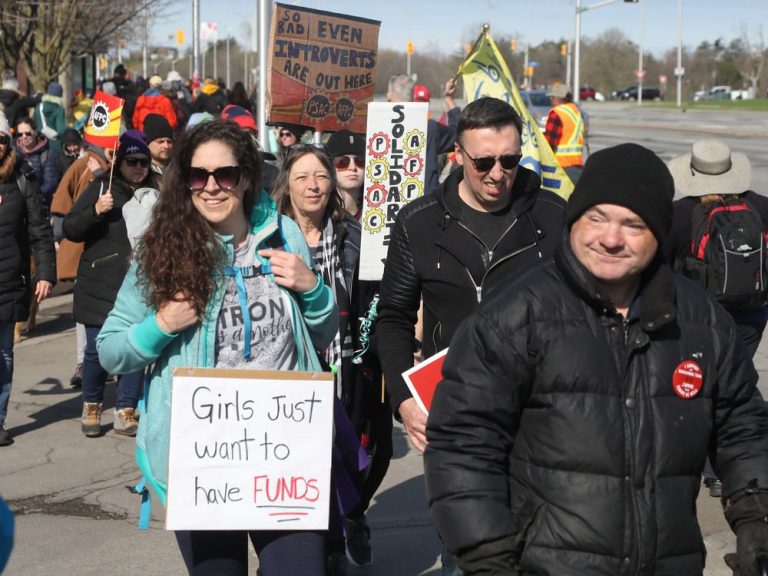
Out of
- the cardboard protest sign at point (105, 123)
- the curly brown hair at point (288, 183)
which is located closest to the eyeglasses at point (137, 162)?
the cardboard protest sign at point (105, 123)

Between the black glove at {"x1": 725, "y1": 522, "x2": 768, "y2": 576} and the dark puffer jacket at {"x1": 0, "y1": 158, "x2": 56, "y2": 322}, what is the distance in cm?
566

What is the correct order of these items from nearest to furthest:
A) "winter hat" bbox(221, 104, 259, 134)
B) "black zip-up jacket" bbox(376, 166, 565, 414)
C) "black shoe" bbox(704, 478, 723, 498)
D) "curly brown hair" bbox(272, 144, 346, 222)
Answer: "black zip-up jacket" bbox(376, 166, 565, 414) < "curly brown hair" bbox(272, 144, 346, 222) < "black shoe" bbox(704, 478, 723, 498) < "winter hat" bbox(221, 104, 259, 134)

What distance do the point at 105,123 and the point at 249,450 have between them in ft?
17.2

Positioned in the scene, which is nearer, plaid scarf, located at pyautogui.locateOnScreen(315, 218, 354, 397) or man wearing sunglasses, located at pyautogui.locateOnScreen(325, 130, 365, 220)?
plaid scarf, located at pyautogui.locateOnScreen(315, 218, 354, 397)

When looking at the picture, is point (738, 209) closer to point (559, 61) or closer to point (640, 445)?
point (640, 445)

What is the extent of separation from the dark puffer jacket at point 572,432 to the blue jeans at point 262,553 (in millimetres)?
848

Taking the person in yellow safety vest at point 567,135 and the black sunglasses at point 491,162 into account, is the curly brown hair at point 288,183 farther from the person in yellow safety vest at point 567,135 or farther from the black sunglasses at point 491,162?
the person in yellow safety vest at point 567,135

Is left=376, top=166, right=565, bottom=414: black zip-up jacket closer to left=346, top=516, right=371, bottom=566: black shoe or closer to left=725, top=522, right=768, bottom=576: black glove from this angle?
left=346, top=516, right=371, bottom=566: black shoe

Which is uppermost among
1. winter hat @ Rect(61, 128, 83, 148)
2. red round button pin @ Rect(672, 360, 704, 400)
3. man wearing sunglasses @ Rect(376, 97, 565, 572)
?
winter hat @ Rect(61, 128, 83, 148)

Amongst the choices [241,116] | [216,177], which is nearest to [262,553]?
[216,177]

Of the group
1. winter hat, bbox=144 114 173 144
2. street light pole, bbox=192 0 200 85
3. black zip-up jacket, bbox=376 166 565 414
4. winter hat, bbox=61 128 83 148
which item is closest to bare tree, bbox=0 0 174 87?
street light pole, bbox=192 0 200 85

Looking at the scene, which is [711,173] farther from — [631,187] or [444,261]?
[631,187]

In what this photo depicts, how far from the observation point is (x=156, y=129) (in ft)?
28.2

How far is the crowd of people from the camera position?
2701mm
